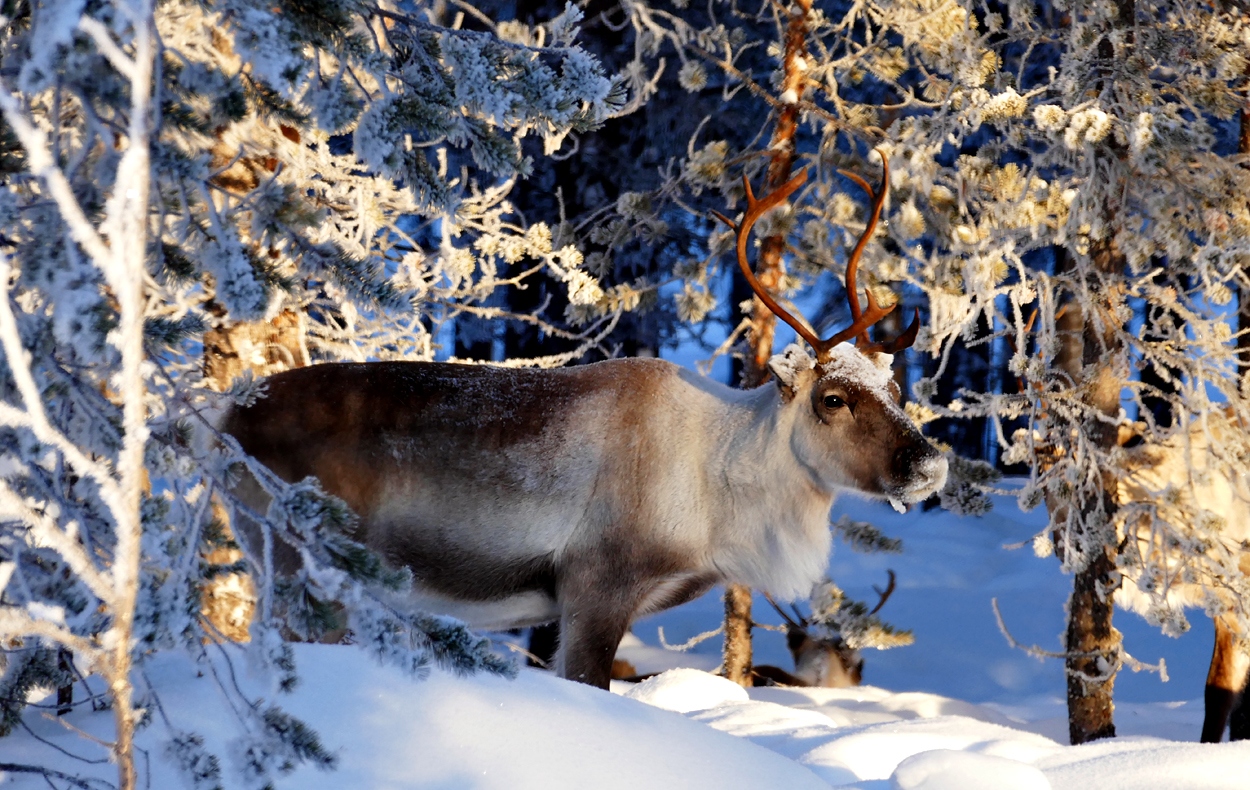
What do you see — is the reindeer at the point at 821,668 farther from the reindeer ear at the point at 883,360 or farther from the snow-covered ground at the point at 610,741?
the reindeer ear at the point at 883,360

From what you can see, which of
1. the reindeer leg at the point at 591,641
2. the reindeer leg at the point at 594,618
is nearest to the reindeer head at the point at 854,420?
the reindeer leg at the point at 594,618

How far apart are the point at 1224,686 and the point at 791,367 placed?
470cm

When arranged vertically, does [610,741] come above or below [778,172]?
below

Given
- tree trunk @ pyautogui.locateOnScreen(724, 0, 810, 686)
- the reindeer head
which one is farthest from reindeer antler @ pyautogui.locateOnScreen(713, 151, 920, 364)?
tree trunk @ pyautogui.locateOnScreen(724, 0, 810, 686)

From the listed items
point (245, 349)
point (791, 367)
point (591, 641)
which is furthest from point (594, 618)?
point (245, 349)

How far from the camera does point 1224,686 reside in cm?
708

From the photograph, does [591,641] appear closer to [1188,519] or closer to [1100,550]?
[1100,550]

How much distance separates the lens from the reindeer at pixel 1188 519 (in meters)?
5.76

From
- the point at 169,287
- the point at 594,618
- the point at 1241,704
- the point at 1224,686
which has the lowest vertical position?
the point at 1241,704

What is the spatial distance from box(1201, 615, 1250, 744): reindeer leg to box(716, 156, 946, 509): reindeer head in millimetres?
4111

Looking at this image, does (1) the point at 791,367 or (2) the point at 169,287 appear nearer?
(2) the point at 169,287

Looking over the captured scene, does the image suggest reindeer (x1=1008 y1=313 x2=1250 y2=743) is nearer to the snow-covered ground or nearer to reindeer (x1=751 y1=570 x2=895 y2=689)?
the snow-covered ground

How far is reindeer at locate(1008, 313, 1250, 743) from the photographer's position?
576 centimetres

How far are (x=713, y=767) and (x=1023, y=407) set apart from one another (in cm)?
454
